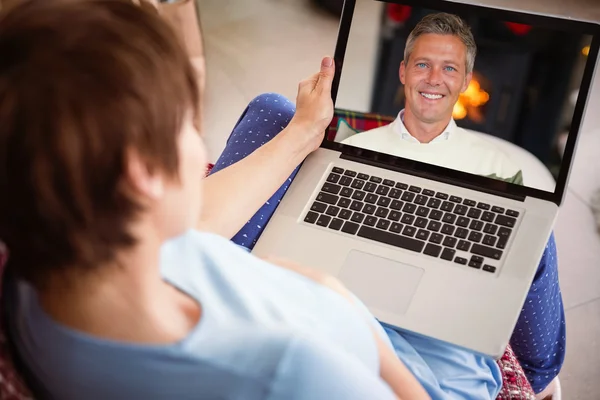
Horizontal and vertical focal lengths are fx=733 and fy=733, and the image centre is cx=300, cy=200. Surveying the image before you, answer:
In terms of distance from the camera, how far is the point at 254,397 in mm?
647

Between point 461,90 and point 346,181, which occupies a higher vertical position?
point 461,90

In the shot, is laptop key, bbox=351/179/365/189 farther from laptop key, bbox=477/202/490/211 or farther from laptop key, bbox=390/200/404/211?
laptop key, bbox=477/202/490/211

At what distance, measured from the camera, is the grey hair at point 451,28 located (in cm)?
108

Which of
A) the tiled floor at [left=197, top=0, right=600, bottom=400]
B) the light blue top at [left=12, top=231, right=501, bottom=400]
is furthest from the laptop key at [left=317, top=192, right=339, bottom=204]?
the tiled floor at [left=197, top=0, right=600, bottom=400]

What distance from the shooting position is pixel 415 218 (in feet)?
3.54

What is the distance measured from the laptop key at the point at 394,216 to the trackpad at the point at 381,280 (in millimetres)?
72

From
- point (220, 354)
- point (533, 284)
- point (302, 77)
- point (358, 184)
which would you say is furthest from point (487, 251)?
point (302, 77)

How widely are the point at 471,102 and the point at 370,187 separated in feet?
0.65

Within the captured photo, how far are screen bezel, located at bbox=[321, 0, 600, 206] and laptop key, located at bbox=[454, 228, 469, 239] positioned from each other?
3.2 inches

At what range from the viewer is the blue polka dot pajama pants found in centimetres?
113

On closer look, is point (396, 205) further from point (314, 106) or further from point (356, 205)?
point (314, 106)

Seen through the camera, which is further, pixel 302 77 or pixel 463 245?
pixel 302 77

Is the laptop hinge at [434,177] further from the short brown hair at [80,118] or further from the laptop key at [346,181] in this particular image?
the short brown hair at [80,118]

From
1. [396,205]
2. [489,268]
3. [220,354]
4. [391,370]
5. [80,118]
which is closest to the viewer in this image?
[80,118]
